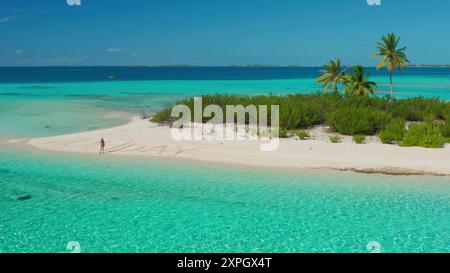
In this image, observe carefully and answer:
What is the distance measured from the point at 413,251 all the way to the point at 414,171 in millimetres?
7156

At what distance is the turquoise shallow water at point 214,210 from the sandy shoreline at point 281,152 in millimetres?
1107

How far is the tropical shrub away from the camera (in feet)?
77.7

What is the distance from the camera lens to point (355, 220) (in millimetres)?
11562

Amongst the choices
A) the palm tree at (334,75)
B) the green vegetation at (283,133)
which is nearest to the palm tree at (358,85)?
the palm tree at (334,75)

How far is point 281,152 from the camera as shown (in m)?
19.7

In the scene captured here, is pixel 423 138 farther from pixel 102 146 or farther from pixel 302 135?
pixel 102 146

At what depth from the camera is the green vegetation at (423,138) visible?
2012cm

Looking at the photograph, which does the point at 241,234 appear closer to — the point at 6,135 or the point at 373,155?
the point at 373,155

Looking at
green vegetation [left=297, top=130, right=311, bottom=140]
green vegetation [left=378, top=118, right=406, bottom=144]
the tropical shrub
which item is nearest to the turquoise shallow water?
green vegetation [left=378, top=118, right=406, bottom=144]

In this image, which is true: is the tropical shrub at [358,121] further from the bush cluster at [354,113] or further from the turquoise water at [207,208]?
the turquoise water at [207,208]

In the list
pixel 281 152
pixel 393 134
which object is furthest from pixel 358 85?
pixel 281 152

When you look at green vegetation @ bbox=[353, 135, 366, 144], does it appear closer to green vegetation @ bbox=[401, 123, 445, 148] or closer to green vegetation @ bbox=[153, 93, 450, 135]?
green vegetation @ bbox=[153, 93, 450, 135]
